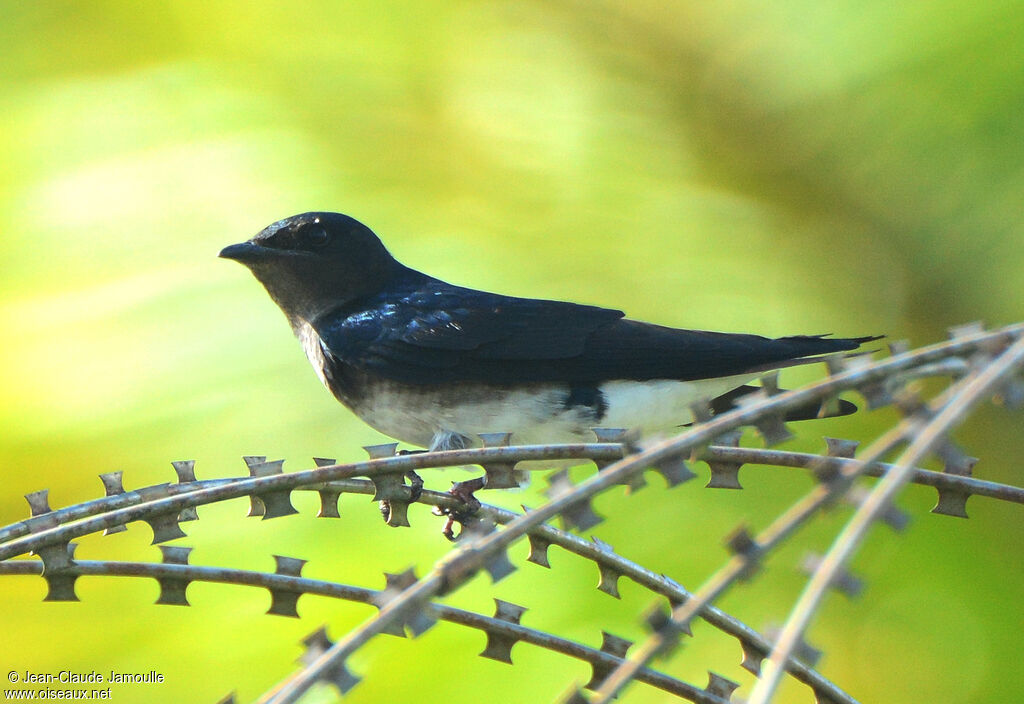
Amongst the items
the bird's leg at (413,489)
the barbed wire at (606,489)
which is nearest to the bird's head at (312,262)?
the bird's leg at (413,489)

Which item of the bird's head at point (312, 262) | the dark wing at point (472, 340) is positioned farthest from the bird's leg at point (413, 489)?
the bird's head at point (312, 262)

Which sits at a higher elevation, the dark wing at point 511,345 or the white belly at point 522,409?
the dark wing at point 511,345

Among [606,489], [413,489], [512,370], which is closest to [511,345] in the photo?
[512,370]

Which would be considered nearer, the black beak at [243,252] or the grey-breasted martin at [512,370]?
the grey-breasted martin at [512,370]

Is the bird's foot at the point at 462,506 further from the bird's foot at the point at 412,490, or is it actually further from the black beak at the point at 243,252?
the black beak at the point at 243,252

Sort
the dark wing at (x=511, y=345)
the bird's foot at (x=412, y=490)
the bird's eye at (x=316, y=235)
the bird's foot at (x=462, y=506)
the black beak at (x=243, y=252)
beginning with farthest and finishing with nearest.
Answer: the bird's eye at (x=316, y=235) → the black beak at (x=243, y=252) → the dark wing at (x=511, y=345) → the bird's foot at (x=462, y=506) → the bird's foot at (x=412, y=490)

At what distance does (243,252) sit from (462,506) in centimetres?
87

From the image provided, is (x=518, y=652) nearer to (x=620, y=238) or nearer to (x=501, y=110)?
(x=620, y=238)

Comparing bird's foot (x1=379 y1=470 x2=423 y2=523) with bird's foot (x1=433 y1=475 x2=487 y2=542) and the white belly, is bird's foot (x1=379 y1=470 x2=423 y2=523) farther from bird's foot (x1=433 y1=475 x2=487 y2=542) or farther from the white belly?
the white belly

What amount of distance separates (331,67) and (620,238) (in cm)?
83

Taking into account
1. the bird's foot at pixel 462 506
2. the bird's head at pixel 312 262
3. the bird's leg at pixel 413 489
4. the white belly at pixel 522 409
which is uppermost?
the bird's head at pixel 312 262

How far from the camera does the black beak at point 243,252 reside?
2.18 metres

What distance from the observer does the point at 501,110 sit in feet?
7.99

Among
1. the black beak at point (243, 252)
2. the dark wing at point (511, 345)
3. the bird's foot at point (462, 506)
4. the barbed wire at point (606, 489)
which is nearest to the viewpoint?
the barbed wire at point (606, 489)
